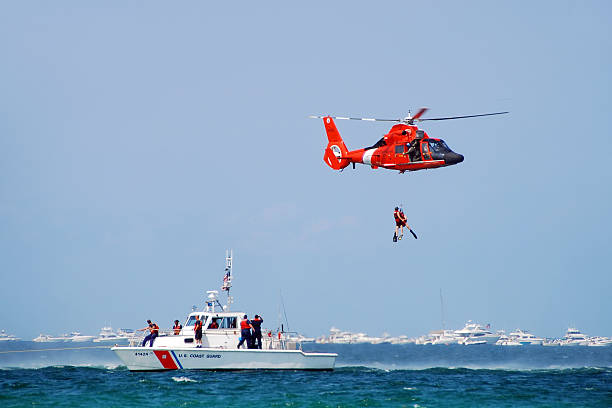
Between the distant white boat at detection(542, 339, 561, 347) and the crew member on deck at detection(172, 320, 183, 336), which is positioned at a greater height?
the crew member on deck at detection(172, 320, 183, 336)

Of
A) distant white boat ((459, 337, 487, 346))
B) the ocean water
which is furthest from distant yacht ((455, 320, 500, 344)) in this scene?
the ocean water

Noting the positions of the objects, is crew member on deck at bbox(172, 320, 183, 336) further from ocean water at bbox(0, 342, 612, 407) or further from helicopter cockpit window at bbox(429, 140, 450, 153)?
helicopter cockpit window at bbox(429, 140, 450, 153)

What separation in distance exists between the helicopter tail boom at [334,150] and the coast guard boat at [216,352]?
779 cm

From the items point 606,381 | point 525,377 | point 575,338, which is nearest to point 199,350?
point 525,377

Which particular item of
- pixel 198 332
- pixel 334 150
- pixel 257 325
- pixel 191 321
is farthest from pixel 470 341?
pixel 198 332

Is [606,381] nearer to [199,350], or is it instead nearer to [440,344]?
[199,350]

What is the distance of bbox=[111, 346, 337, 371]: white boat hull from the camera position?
30625mm

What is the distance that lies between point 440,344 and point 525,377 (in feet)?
532

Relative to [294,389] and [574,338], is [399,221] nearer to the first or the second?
[294,389]

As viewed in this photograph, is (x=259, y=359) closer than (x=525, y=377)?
Yes

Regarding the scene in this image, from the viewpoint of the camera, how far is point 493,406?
77.4 feet

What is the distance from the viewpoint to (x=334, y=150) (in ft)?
111

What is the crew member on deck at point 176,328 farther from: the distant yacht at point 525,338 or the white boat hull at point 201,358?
the distant yacht at point 525,338

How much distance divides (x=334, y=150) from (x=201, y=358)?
10.7 m
